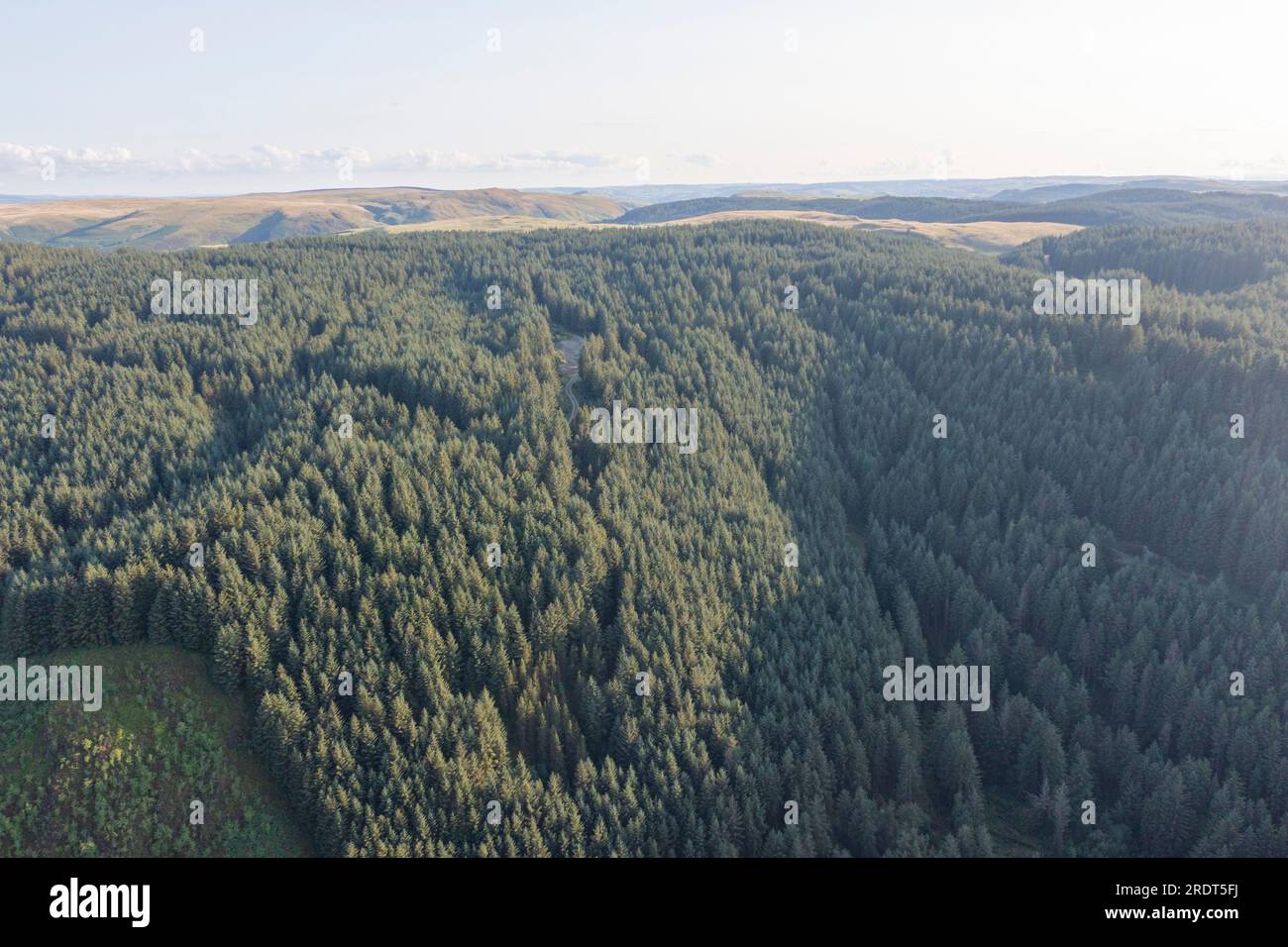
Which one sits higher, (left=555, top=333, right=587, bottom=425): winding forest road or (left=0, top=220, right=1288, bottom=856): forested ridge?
(left=555, top=333, right=587, bottom=425): winding forest road

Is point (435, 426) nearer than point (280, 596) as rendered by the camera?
No

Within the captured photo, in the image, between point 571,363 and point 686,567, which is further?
point 571,363

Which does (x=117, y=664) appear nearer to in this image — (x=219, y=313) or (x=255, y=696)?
(x=255, y=696)

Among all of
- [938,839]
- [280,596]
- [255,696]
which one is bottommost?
[938,839]

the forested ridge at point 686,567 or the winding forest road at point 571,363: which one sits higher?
the winding forest road at point 571,363

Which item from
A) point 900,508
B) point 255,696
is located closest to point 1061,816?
point 900,508

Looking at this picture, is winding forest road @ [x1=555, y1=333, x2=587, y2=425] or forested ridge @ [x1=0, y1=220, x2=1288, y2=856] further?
winding forest road @ [x1=555, y1=333, x2=587, y2=425]

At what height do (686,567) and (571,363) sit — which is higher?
(571,363)

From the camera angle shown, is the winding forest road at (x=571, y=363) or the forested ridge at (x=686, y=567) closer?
the forested ridge at (x=686, y=567)
